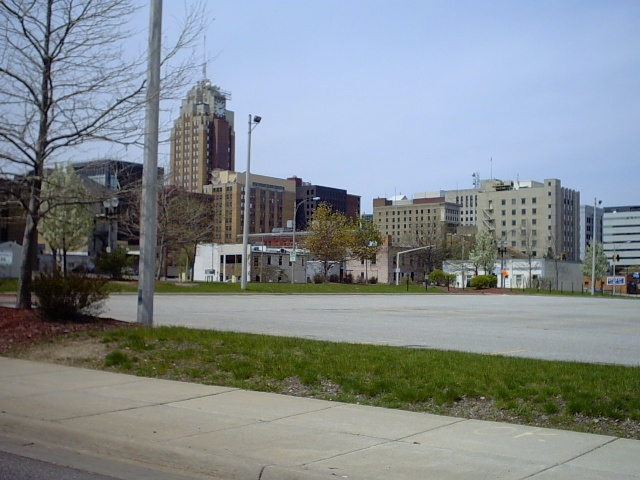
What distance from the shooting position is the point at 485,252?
10294cm

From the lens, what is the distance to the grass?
29.3 ft

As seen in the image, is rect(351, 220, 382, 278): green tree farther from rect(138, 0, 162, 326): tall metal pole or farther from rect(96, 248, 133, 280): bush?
rect(138, 0, 162, 326): tall metal pole

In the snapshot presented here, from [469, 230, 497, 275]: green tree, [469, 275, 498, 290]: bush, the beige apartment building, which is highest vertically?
the beige apartment building

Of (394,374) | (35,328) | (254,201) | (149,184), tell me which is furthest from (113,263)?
(254,201)

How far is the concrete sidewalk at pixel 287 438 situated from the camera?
21.9 feet

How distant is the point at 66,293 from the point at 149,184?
2.85m

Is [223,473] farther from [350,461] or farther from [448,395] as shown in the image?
[448,395]

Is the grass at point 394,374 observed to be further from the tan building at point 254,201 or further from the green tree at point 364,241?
the tan building at point 254,201

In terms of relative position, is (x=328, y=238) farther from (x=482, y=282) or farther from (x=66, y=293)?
(x=66, y=293)

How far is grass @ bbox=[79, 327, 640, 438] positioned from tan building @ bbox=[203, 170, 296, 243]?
433 ft

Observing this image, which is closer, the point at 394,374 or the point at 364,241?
the point at 394,374

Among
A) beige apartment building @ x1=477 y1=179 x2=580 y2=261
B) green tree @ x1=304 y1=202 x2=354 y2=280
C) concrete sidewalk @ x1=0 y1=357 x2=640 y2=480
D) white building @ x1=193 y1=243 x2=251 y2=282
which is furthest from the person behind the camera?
Result: beige apartment building @ x1=477 y1=179 x2=580 y2=261

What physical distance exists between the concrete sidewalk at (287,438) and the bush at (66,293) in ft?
16.8

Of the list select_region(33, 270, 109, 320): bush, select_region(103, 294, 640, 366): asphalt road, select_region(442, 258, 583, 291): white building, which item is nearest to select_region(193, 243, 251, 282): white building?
select_region(442, 258, 583, 291): white building
